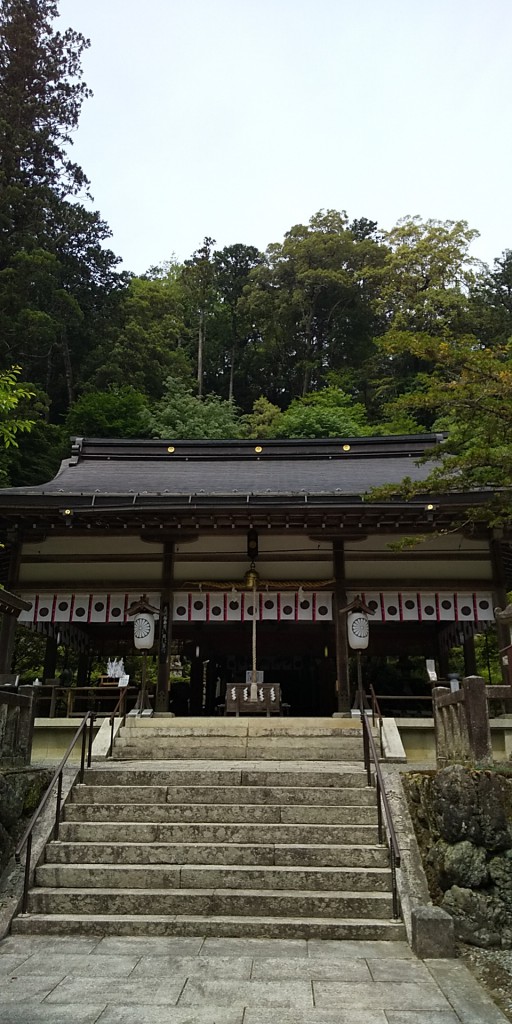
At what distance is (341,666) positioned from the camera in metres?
11.6

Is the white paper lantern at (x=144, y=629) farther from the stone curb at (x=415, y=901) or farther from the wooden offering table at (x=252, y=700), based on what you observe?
the stone curb at (x=415, y=901)

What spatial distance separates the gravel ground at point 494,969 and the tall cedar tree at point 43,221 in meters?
29.3

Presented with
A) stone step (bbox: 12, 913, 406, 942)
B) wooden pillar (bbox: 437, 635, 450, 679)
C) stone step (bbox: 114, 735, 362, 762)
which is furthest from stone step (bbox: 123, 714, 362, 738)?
wooden pillar (bbox: 437, 635, 450, 679)

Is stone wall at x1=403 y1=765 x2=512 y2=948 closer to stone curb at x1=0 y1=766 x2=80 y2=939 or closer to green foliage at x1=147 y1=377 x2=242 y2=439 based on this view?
stone curb at x1=0 y1=766 x2=80 y2=939

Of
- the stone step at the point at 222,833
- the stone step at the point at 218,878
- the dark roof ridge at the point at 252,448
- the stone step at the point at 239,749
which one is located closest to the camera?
the stone step at the point at 218,878

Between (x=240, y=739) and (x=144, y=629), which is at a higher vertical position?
(x=144, y=629)

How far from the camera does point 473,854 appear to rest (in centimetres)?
545

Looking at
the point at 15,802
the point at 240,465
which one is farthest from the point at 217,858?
the point at 240,465

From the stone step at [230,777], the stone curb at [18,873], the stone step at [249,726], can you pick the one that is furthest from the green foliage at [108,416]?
the stone curb at [18,873]

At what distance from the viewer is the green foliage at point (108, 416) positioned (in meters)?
31.5

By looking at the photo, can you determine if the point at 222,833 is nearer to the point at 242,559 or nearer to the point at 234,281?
the point at 242,559

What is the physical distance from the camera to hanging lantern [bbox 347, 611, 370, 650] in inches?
451

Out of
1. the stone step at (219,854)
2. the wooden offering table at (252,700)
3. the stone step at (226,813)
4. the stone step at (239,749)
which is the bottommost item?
the stone step at (219,854)

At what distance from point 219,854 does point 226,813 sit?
573mm
